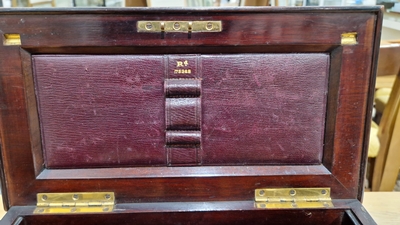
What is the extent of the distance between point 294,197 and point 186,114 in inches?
A: 13.1

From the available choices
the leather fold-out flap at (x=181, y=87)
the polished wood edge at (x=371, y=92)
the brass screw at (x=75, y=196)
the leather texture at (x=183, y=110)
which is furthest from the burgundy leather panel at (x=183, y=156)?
the polished wood edge at (x=371, y=92)

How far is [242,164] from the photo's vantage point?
0.92 meters

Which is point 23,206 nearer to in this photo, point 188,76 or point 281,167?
point 188,76

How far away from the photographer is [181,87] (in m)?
0.85

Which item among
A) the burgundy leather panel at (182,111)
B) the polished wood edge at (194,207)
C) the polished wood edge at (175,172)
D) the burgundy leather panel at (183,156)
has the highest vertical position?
the burgundy leather panel at (182,111)

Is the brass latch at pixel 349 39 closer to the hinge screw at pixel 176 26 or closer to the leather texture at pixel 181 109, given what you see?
the leather texture at pixel 181 109

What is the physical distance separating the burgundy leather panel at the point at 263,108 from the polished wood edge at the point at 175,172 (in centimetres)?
2

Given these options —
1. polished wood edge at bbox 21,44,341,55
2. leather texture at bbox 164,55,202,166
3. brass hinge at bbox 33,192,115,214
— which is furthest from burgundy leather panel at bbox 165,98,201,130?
brass hinge at bbox 33,192,115,214

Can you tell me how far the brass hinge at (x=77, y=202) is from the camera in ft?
2.92

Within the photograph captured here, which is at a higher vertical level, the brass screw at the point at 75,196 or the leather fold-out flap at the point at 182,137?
the leather fold-out flap at the point at 182,137

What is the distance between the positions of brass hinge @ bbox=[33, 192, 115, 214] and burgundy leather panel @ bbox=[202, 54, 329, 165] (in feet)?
0.83

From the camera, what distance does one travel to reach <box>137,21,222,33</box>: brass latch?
81cm

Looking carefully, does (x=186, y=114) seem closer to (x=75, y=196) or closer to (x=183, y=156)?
(x=183, y=156)

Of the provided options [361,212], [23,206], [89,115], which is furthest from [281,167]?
[23,206]
